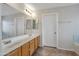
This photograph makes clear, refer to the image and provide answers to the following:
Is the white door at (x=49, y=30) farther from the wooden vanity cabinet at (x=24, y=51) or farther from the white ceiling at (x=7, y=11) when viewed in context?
the white ceiling at (x=7, y=11)

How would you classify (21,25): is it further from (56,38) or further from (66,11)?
(66,11)

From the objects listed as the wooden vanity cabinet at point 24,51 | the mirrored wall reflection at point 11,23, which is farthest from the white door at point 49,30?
the mirrored wall reflection at point 11,23

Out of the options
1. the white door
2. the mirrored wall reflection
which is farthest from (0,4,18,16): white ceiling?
the white door

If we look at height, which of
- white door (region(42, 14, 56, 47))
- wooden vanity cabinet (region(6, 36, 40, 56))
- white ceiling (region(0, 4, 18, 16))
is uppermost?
Result: white ceiling (region(0, 4, 18, 16))

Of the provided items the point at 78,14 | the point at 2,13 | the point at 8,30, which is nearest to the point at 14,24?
the point at 8,30

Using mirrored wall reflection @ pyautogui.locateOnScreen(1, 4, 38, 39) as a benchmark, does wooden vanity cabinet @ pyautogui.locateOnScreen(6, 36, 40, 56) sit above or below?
below

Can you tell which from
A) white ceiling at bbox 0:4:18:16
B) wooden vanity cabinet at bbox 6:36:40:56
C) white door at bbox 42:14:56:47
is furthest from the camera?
white door at bbox 42:14:56:47

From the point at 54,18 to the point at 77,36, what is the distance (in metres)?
0.47

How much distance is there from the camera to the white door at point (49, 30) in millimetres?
1666

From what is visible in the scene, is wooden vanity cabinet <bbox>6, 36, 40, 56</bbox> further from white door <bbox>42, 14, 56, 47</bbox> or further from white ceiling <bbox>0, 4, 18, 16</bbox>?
white ceiling <bbox>0, 4, 18, 16</bbox>

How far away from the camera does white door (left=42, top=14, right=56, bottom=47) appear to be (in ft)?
5.47

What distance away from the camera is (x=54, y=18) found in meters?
1.64

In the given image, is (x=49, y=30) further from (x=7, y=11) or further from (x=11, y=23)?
(x=7, y=11)

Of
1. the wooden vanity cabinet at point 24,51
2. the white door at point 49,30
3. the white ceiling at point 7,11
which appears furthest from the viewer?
the white door at point 49,30
